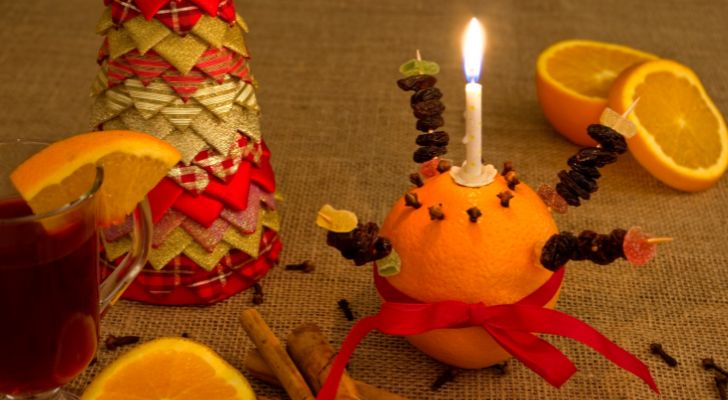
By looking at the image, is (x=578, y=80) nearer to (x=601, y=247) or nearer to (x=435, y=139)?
(x=435, y=139)

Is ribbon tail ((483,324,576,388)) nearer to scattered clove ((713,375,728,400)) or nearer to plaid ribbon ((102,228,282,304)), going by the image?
scattered clove ((713,375,728,400))

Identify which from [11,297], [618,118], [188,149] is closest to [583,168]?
[618,118]

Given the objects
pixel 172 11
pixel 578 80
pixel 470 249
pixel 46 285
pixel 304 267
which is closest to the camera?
pixel 46 285

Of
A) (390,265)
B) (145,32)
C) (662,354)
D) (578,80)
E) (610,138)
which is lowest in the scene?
(662,354)

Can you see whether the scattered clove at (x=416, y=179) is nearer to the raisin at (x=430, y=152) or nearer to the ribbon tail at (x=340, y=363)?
the raisin at (x=430, y=152)

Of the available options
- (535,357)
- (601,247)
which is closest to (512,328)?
(535,357)

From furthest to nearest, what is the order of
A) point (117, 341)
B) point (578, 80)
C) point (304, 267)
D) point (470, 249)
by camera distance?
point (578, 80), point (304, 267), point (117, 341), point (470, 249)
